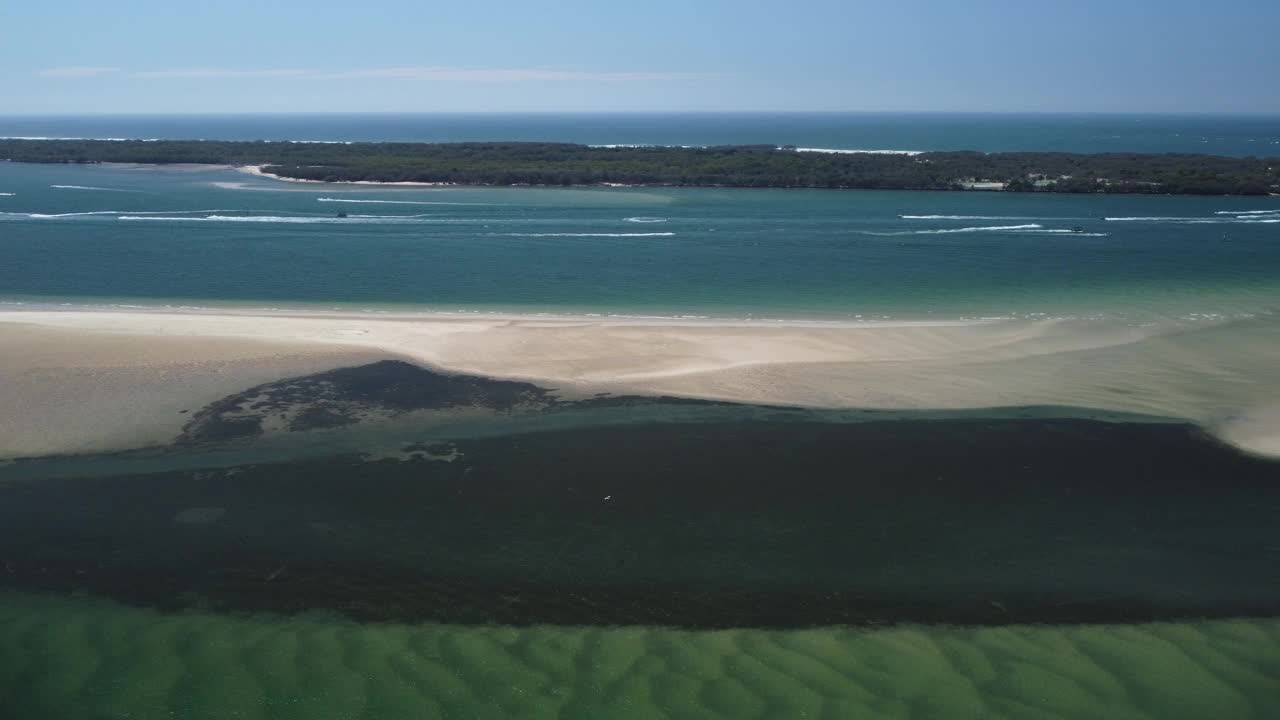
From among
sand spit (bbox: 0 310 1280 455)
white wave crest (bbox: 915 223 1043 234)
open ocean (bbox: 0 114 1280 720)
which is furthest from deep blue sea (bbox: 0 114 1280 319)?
open ocean (bbox: 0 114 1280 720)

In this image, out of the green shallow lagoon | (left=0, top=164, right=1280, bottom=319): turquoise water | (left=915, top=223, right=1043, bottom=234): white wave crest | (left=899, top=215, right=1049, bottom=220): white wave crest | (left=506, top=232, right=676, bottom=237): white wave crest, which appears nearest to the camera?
the green shallow lagoon

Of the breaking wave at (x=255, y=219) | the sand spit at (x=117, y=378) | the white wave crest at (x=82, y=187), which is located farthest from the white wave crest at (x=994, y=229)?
the white wave crest at (x=82, y=187)

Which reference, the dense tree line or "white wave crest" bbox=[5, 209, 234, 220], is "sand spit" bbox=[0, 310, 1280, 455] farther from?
the dense tree line

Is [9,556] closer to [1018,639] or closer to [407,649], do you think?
[407,649]

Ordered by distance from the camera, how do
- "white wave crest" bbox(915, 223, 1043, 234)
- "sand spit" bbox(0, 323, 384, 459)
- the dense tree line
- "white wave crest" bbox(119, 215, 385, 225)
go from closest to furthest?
1. "sand spit" bbox(0, 323, 384, 459)
2. "white wave crest" bbox(915, 223, 1043, 234)
3. "white wave crest" bbox(119, 215, 385, 225)
4. the dense tree line

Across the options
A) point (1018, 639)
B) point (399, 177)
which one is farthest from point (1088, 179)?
point (1018, 639)
